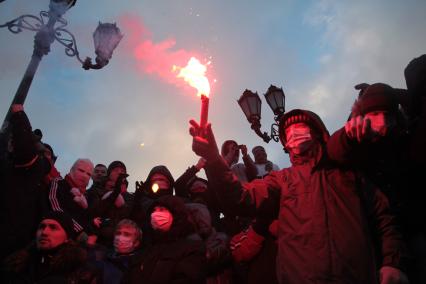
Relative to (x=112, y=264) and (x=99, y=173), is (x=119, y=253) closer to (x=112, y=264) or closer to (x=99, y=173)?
(x=112, y=264)

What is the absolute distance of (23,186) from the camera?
4.37 m

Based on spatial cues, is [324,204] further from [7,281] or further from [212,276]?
[7,281]

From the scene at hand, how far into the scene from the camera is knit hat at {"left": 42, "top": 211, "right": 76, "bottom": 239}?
13.5 ft

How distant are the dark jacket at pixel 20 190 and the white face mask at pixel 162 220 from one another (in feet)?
5.56

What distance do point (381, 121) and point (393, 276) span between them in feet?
4.16

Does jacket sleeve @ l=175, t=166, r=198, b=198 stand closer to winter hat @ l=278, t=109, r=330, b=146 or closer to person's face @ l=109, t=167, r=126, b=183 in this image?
person's face @ l=109, t=167, r=126, b=183

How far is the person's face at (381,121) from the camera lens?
8.87 ft

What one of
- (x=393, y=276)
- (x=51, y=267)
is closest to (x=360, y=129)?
(x=393, y=276)

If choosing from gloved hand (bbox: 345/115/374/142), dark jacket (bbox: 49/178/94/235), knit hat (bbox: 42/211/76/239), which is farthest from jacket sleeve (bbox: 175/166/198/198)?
gloved hand (bbox: 345/115/374/142)

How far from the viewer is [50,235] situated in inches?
154

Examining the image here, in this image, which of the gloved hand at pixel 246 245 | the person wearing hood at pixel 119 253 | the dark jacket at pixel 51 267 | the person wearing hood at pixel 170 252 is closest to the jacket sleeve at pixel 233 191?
the gloved hand at pixel 246 245

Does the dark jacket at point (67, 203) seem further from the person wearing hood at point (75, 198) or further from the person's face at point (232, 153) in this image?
the person's face at point (232, 153)

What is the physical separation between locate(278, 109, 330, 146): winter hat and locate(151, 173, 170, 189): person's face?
126 inches

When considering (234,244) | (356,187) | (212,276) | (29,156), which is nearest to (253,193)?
(356,187)
